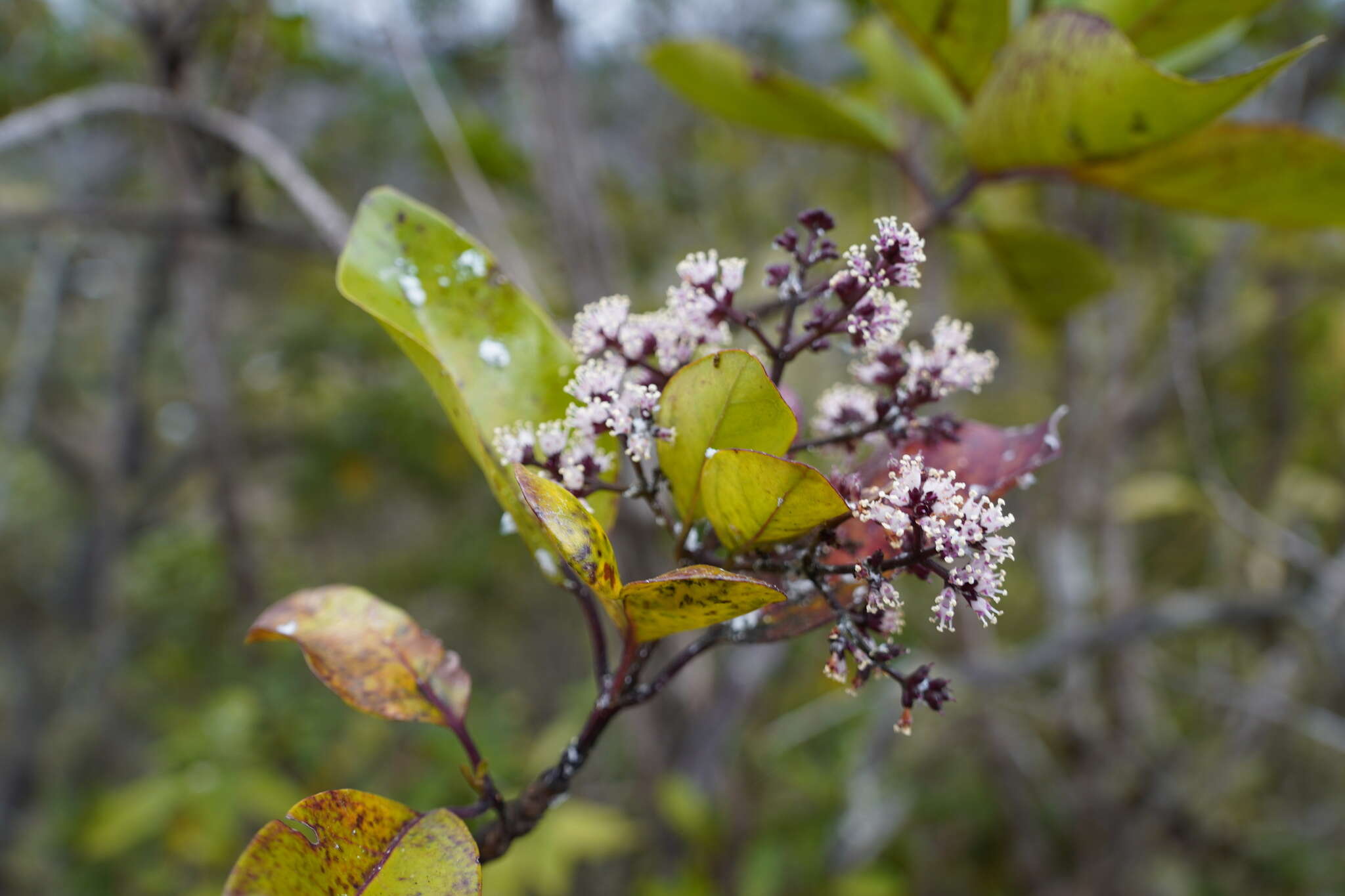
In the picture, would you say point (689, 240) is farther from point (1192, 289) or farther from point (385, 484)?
point (1192, 289)

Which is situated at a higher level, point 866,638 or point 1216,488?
point 1216,488

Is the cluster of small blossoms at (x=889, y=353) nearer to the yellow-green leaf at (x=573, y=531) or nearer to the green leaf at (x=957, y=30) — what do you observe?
the yellow-green leaf at (x=573, y=531)

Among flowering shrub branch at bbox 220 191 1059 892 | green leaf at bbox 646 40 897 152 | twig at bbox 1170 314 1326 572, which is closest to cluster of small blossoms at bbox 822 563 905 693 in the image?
flowering shrub branch at bbox 220 191 1059 892

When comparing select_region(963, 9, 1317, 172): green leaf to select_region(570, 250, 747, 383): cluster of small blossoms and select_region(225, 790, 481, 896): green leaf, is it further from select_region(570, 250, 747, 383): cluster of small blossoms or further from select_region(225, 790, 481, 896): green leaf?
select_region(225, 790, 481, 896): green leaf

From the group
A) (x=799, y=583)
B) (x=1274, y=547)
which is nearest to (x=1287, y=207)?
(x=799, y=583)

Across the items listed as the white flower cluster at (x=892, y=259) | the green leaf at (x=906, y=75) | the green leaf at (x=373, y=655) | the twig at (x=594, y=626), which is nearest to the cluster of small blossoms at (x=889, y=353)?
the white flower cluster at (x=892, y=259)

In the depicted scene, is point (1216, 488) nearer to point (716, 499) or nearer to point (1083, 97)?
point (1083, 97)

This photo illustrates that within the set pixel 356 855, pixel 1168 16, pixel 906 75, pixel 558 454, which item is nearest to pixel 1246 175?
pixel 1168 16
